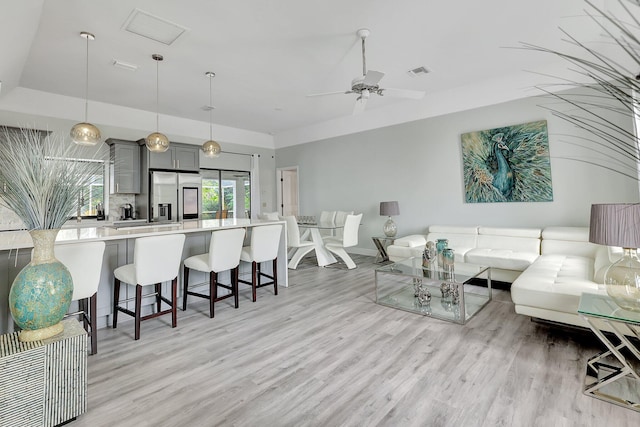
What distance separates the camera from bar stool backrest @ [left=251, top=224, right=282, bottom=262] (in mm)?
3734

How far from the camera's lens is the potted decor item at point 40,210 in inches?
67.7

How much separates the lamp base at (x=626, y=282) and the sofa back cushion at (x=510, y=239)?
228cm

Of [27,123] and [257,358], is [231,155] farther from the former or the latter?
[257,358]

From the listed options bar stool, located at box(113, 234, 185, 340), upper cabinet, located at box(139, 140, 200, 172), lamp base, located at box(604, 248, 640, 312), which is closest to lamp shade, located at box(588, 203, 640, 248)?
lamp base, located at box(604, 248, 640, 312)

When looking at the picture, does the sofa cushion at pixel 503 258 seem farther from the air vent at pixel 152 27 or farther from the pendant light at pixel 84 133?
the pendant light at pixel 84 133

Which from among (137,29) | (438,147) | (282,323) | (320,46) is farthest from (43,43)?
(438,147)

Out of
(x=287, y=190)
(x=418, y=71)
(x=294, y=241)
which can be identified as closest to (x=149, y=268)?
(x=294, y=241)

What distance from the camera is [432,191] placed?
5691 millimetres

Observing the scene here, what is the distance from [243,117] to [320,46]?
3.31m

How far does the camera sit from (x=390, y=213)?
19.2ft

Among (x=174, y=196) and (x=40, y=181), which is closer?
(x=40, y=181)

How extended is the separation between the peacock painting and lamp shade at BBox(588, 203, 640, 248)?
2.90 meters

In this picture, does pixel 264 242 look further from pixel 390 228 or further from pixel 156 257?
pixel 390 228

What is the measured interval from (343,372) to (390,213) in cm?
388
